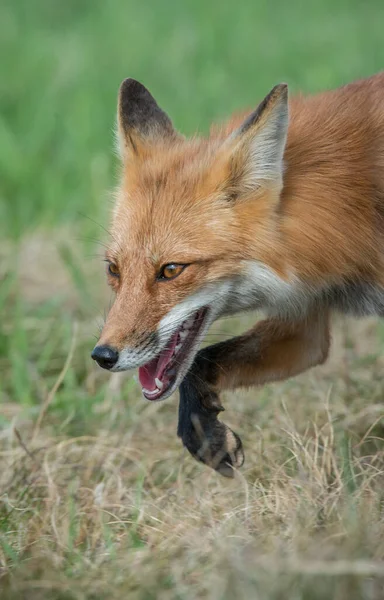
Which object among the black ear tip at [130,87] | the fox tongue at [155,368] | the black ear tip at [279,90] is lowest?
the fox tongue at [155,368]

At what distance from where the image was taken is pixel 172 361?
4.14 meters

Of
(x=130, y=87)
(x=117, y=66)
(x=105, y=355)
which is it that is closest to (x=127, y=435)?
(x=105, y=355)

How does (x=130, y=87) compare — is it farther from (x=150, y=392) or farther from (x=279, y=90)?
(x=150, y=392)

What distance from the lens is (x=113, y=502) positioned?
466cm

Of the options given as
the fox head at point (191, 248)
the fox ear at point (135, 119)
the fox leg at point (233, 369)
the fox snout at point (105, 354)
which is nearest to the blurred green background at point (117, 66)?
the fox ear at point (135, 119)

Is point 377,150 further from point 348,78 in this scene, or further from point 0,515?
point 348,78

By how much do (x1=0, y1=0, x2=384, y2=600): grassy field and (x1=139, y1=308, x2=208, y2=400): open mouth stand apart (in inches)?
22.8

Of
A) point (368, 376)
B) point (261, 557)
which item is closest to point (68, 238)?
point (368, 376)

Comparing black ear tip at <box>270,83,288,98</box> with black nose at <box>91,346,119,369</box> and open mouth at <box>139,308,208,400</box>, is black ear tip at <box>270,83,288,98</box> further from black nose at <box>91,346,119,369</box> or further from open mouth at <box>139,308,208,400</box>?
black nose at <box>91,346,119,369</box>

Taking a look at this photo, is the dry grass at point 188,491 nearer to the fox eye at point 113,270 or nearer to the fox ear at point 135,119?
the fox eye at point 113,270

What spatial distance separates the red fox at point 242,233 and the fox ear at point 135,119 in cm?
9

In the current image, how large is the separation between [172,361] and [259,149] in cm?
100

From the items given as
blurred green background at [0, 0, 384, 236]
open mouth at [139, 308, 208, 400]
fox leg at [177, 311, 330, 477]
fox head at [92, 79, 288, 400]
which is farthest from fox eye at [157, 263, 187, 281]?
blurred green background at [0, 0, 384, 236]

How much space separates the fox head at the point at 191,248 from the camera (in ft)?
12.9
